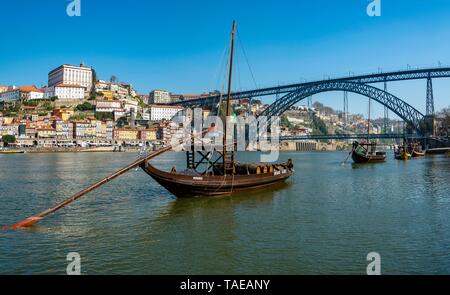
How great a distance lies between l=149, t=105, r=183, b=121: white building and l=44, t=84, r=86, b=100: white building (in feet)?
79.3

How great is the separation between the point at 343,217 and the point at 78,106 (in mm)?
126879

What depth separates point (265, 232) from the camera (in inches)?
479

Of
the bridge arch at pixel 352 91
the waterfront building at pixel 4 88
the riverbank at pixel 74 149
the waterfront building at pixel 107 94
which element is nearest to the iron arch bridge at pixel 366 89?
the bridge arch at pixel 352 91

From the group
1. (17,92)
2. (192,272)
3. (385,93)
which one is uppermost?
(17,92)

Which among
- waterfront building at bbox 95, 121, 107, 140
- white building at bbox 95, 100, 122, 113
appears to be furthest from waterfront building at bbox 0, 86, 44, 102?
waterfront building at bbox 95, 121, 107, 140

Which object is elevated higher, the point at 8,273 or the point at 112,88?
the point at 112,88

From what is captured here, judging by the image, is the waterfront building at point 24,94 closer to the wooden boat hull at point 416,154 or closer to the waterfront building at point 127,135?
the waterfront building at point 127,135

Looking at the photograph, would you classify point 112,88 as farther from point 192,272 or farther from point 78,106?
point 192,272

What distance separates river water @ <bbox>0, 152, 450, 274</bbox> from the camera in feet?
30.0

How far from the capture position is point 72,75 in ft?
463

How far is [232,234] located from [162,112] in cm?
13344

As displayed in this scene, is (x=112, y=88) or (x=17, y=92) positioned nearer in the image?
(x=17, y=92)
